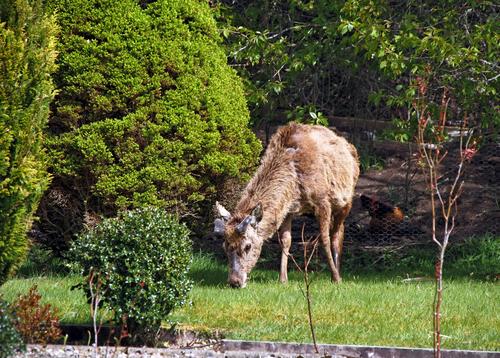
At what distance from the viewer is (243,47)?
13.1 metres

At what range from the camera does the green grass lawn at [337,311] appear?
7.85 meters

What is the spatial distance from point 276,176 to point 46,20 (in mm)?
3986

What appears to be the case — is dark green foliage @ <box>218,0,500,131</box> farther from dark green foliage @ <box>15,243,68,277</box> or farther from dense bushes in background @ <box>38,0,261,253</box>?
dark green foliage @ <box>15,243,68,277</box>

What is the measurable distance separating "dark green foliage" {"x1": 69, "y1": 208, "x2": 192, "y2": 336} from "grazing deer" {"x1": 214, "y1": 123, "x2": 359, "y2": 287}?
3.10 metres

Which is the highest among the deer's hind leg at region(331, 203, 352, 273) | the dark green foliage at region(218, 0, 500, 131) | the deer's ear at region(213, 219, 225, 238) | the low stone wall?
the dark green foliage at region(218, 0, 500, 131)

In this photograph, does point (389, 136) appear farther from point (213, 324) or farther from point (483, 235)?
point (213, 324)

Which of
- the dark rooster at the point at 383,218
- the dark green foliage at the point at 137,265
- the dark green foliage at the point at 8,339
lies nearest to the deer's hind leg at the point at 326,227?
the dark rooster at the point at 383,218

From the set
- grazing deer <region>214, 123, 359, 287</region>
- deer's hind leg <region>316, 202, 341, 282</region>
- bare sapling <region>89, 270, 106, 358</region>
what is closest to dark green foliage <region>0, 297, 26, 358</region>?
bare sapling <region>89, 270, 106, 358</region>

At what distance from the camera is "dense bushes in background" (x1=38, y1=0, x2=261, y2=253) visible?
34.6ft

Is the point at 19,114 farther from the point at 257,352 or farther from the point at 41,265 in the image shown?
the point at 41,265

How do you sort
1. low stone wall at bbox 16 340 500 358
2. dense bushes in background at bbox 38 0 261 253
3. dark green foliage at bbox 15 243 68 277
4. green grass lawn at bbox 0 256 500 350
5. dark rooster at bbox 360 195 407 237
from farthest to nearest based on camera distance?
dark rooster at bbox 360 195 407 237 < dark green foliage at bbox 15 243 68 277 < dense bushes in background at bbox 38 0 261 253 < green grass lawn at bbox 0 256 500 350 < low stone wall at bbox 16 340 500 358

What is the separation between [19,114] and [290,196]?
14.8 ft

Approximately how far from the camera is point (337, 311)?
894cm

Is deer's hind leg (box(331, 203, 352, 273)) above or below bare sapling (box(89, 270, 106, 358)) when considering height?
below
